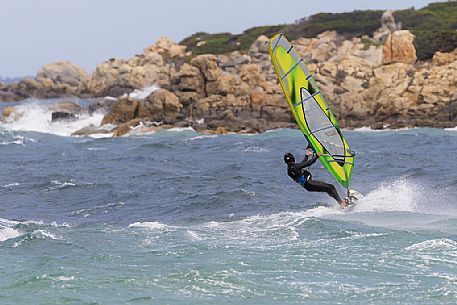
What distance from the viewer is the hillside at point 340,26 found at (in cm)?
7431

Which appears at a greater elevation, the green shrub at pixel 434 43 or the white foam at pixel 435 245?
the green shrub at pixel 434 43

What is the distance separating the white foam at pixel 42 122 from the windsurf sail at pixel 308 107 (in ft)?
95.6

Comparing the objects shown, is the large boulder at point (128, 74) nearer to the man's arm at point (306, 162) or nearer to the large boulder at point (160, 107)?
the large boulder at point (160, 107)

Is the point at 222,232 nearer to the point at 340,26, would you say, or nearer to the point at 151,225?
the point at 151,225

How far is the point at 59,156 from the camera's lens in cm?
3003

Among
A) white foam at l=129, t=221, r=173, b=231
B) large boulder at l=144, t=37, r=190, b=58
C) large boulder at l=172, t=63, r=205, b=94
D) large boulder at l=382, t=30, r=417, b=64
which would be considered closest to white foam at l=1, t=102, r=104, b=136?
large boulder at l=172, t=63, r=205, b=94

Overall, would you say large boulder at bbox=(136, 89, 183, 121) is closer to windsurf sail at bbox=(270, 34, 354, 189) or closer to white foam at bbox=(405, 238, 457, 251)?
windsurf sail at bbox=(270, 34, 354, 189)

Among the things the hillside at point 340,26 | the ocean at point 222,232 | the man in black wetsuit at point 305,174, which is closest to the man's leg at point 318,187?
the man in black wetsuit at point 305,174

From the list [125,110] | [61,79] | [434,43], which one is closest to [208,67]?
[125,110]

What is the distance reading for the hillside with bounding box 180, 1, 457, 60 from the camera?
2926 inches

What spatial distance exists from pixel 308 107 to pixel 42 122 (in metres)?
33.4

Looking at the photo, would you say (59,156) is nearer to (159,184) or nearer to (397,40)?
(159,184)

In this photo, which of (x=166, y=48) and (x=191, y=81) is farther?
(x=166, y=48)

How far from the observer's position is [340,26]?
255 feet
